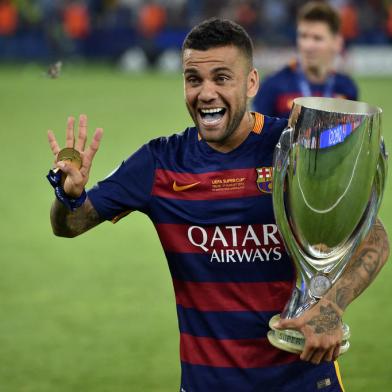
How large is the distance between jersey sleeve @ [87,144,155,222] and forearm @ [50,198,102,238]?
54mm

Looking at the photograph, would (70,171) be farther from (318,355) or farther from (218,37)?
(318,355)

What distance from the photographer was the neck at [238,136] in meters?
4.02

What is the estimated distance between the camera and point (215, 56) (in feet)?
12.7

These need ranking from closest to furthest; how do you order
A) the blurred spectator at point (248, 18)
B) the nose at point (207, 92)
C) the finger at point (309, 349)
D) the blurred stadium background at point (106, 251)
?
the finger at point (309, 349)
the nose at point (207, 92)
the blurred stadium background at point (106, 251)
the blurred spectator at point (248, 18)

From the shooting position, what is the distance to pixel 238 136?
159 inches

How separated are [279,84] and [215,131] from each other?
182 inches

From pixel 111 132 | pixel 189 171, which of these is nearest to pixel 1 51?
pixel 111 132

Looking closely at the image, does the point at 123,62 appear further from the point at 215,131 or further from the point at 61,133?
the point at 215,131

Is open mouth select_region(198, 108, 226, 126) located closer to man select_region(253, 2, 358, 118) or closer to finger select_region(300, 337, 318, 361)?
finger select_region(300, 337, 318, 361)

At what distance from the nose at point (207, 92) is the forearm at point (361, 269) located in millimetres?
745

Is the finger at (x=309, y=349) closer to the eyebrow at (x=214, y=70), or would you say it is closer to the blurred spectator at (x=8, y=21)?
the eyebrow at (x=214, y=70)

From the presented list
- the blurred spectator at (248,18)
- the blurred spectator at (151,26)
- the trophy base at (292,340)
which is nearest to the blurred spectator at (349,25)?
the blurred spectator at (248,18)

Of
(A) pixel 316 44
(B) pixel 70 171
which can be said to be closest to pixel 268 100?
(A) pixel 316 44

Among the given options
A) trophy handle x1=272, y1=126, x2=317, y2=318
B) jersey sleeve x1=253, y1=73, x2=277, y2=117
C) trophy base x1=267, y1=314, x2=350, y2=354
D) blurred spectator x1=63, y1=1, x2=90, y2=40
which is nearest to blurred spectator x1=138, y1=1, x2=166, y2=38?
blurred spectator x1=63, y1=1, x2=90, y2=40
